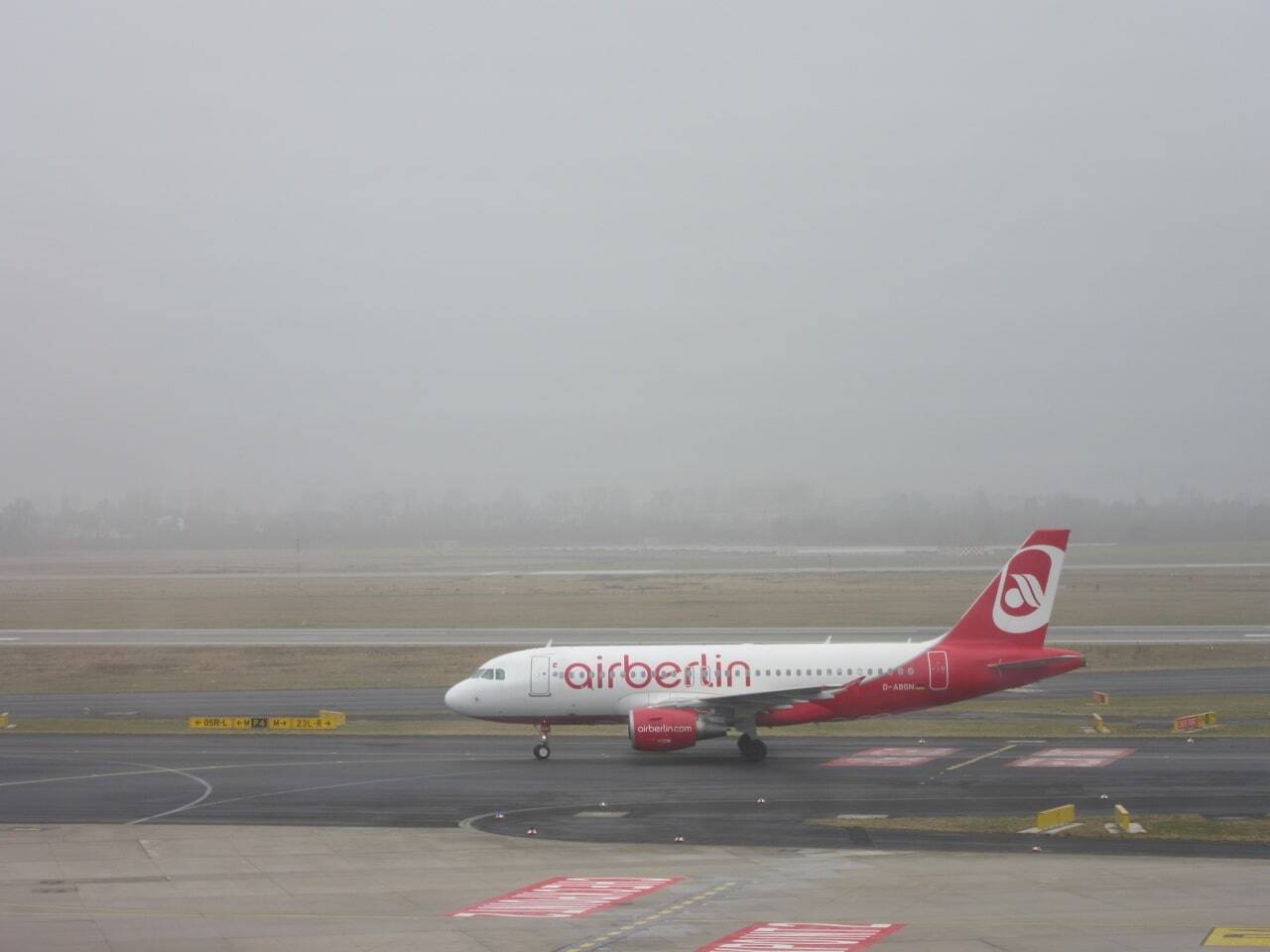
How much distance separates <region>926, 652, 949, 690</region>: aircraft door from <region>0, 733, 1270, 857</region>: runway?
6.98 feet

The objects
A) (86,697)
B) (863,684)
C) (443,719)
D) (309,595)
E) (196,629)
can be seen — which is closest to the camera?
(863,684)

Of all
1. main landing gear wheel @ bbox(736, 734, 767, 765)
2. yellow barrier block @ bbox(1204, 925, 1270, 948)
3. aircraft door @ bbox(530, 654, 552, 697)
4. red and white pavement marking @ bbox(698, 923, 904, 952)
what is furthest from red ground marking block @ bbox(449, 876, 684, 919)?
aircraft door @ bbox(530, 654, 552, 697)

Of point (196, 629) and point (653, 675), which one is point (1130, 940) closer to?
point (653, 675)

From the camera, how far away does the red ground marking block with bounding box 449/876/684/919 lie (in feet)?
74.7

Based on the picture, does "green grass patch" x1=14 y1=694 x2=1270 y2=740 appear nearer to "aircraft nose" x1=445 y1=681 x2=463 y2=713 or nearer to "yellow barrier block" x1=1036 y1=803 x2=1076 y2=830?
"aircraft nose" x1=445 y1=681 x2=463 y2=713

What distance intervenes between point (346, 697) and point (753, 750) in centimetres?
2384

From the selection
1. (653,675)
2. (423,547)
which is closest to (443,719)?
(653,675)

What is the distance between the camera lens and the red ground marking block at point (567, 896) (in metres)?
22.8

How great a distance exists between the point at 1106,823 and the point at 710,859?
32.2ft

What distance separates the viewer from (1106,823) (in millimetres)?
29516

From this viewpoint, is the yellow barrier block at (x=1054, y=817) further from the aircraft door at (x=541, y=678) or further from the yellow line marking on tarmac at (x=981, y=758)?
the aircraft door at (x=541, y=678)

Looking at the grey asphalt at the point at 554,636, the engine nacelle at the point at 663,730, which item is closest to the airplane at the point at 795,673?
the engine nacelle at the point at 663,730

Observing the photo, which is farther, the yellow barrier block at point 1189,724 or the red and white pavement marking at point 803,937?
the yellow barrier block at point 1189,724

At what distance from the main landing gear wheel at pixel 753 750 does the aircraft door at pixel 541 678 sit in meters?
6.92
